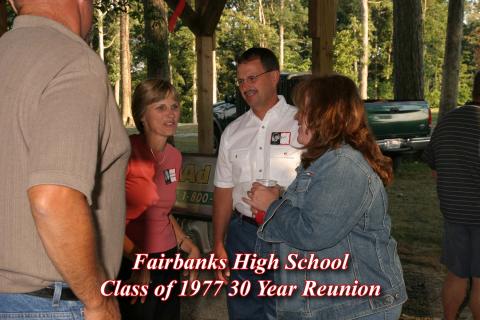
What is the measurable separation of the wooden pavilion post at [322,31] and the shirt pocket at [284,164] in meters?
2.32

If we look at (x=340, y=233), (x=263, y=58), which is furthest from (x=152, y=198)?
(x=340, y=233)

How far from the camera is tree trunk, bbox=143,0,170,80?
1038cm

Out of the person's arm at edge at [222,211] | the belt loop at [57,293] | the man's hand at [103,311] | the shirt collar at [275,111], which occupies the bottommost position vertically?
the person's arm at edge at [222,211]

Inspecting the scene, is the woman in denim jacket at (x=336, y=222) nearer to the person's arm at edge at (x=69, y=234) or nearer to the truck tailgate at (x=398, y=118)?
the person's arm at edge at (x=69, y=234)

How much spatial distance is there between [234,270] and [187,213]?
2.15 meters

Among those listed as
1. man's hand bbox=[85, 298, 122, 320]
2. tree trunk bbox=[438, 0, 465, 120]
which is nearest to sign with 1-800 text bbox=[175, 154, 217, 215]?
man's hand bbox=[85, 298, 122, 320]

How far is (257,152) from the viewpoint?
3.89 m

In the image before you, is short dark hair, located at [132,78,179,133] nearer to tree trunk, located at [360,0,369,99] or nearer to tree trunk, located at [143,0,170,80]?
tree trunk, located at [143,0,170,80]

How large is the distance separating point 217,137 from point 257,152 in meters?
13.5

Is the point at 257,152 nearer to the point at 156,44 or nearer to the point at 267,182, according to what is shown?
the point at 267,182

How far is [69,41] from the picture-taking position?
1.83 meters

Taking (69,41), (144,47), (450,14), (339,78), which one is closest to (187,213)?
(339,78)

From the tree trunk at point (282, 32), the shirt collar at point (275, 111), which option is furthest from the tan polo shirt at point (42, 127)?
the tree trunk at point (282, 32)

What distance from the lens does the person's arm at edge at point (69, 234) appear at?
165cm
